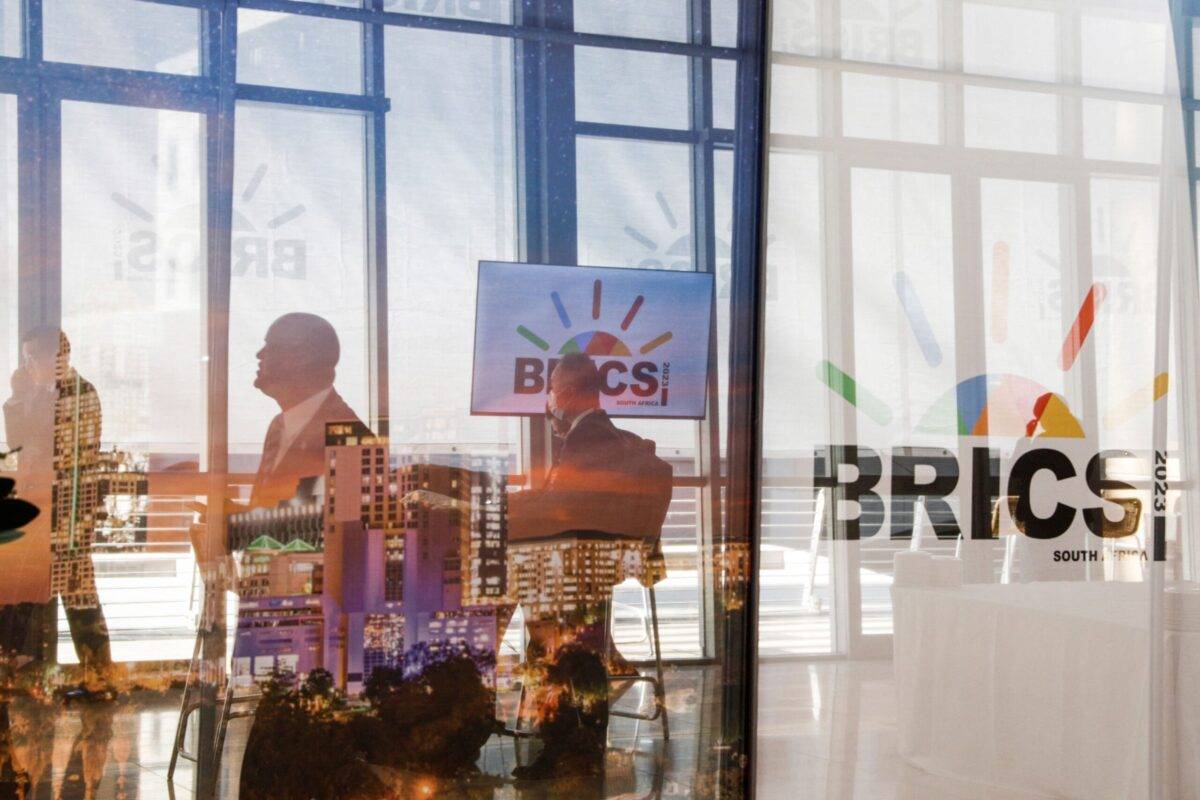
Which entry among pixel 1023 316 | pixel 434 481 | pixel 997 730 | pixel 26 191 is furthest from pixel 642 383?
pixel 26 191

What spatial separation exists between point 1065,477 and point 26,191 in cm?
327

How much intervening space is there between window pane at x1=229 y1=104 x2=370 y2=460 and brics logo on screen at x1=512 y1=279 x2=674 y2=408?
19.2 inches

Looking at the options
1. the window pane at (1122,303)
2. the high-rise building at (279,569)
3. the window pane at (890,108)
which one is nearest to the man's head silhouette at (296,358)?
the high-rise building at (279,569)

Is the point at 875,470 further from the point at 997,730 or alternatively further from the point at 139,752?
the point at 139,752

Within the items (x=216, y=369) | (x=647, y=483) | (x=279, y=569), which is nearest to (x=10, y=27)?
(x=216, y=369)

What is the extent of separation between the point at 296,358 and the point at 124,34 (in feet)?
3.28

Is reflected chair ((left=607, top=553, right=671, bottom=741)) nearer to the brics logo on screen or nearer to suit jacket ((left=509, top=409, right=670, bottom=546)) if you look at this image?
suit jacket ((left=509, top=409, right=670, bottom=546))

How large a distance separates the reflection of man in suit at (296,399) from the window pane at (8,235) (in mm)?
640

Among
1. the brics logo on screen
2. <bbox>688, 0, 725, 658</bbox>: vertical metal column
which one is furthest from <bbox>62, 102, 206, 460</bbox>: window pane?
<bbox>688, 0, 725, 658</bbox>: vertical metal column

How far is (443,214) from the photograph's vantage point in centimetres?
356

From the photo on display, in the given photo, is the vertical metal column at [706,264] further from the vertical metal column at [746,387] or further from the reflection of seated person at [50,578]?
the reflection of seated person at [50,578]

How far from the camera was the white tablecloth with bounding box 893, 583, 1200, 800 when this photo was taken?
3.80 meters

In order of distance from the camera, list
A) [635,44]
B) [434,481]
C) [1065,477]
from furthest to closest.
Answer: [1065,477] → [635,44] → [434,481]

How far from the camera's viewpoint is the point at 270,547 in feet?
11.1
